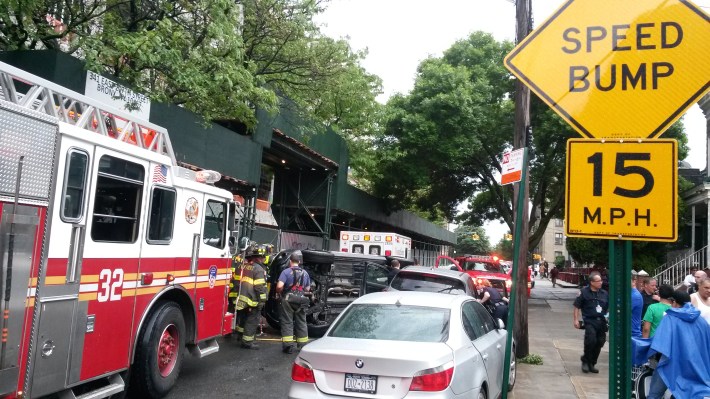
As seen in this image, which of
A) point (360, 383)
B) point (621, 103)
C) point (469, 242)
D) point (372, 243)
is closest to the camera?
point (621, 103)

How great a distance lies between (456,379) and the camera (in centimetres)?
475

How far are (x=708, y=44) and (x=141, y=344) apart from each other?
6064 mm

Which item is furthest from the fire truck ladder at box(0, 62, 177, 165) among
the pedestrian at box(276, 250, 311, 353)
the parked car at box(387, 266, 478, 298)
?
the parked car at box(387, 266, 478, 298)

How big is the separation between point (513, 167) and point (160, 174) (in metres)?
4.20

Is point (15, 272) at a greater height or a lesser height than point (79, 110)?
lesser

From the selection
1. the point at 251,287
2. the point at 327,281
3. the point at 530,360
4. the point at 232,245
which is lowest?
the point at 530,360

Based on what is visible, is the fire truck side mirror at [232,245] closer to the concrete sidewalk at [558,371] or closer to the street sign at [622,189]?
the concrete sidewalk at [558,371]

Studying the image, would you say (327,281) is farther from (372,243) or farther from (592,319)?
(372,243)

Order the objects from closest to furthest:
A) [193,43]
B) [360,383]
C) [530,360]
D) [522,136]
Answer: [360,383]
[522,136]
[530,360]
[193,43]

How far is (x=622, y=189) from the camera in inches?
124

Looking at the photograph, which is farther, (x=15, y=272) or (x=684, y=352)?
(x=684, y=352)

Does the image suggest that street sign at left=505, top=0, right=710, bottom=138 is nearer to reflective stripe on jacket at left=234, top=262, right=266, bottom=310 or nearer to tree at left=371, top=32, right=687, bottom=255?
reflective stripe on jacket at left=234, top=262, right=266, bottom=310

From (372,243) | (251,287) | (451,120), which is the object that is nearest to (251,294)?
(251,287)

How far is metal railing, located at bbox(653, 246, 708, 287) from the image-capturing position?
18.1 metres
